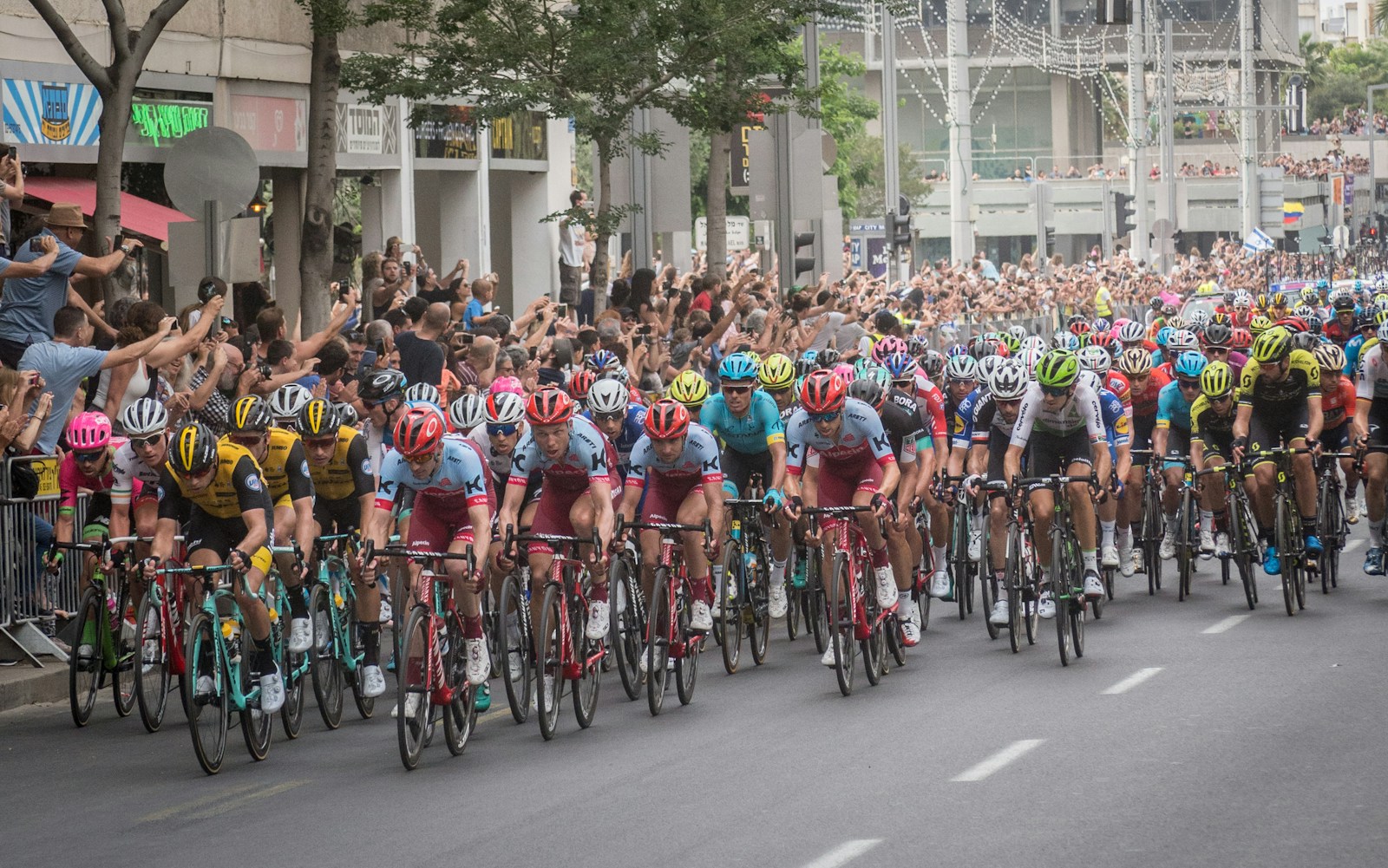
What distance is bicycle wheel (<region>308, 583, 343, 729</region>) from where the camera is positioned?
11500 mm

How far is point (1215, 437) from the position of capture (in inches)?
649

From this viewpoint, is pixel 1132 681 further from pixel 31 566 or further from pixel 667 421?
pixel 31 566

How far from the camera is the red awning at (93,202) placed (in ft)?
63.0

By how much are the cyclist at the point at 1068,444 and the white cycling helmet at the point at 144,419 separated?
5403mm

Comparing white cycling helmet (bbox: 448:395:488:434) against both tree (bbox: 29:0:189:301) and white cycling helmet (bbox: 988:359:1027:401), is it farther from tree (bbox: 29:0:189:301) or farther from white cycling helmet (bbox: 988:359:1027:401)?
tree (bbox: 29:0:189:301)

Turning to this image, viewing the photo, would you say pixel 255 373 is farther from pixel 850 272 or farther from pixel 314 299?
pixel 850 272

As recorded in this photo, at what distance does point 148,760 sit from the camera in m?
10.7

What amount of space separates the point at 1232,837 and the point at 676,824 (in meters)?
2.23

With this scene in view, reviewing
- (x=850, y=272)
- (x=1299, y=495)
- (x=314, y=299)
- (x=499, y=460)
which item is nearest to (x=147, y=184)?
(x=314, y=299)

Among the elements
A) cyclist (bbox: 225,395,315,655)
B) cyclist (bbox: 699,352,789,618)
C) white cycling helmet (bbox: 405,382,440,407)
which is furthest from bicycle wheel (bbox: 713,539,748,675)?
cyclist (bbox: 225,395,315,655)

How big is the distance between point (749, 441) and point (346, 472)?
3.07 m

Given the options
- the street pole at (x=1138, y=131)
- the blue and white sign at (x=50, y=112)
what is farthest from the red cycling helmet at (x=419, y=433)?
the street pole at (x=1138, y=131)

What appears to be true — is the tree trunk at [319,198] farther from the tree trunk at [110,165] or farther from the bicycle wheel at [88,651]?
the bicycle wheel at [88,651]

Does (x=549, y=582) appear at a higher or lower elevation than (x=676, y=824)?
higher
